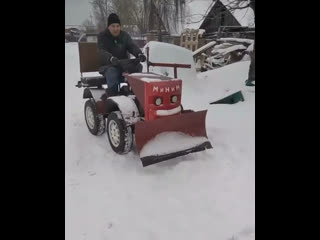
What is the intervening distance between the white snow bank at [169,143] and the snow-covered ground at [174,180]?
0.05 meters

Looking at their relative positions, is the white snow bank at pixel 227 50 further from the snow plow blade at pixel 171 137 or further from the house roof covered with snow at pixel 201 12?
the snow plow blade at pixel 171 137

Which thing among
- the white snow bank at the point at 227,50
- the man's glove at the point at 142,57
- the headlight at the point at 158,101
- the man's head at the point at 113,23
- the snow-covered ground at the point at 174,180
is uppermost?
the man's head at the point at 113,23

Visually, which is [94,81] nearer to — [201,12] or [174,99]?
[174,99]

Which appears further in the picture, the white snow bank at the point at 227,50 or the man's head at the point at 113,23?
the white snow bank at the point at 227,50

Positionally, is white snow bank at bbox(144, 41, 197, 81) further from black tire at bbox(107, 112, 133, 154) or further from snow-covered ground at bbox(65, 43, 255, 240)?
black tire at bbox(107, 112, 133, 154)

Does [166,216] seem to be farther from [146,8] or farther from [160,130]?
[146,8]

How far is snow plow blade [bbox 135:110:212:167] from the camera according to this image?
1.36 m

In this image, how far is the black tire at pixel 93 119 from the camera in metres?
1.45

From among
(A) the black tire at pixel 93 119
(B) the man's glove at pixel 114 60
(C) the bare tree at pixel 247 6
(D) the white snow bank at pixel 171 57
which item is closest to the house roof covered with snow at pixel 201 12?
(C) the bare tree at pixel 247 6

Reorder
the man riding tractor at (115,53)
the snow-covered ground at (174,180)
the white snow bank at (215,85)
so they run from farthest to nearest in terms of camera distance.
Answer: the white snow bank at (215,85) < the man riding tractor at (115,53) < the snow-covered ground at (174,180)
